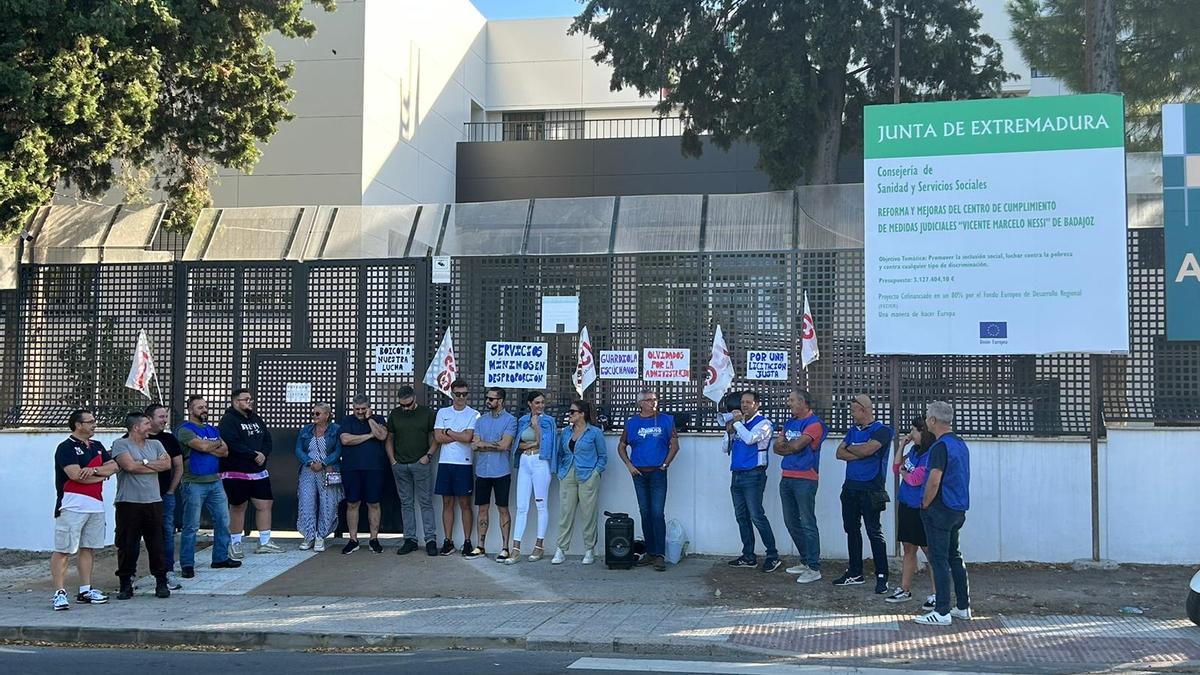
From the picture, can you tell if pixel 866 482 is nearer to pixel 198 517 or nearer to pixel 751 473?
pixel 751 473

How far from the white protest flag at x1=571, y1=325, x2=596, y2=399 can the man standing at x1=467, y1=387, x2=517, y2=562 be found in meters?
0.89

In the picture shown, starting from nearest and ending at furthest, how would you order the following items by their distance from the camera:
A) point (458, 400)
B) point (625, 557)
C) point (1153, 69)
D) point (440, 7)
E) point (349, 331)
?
point (625, 557) → point (458, 400) → point (349, 331) → point (1153, 69) → point (440, 7)

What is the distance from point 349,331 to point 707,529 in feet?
16.0

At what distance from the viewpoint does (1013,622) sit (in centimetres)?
870

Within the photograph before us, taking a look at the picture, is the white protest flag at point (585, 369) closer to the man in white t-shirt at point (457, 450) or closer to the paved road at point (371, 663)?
the man in white t-shirt at point (457, 450)

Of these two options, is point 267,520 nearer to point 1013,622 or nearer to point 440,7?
point 1013,622

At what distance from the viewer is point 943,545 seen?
861cm

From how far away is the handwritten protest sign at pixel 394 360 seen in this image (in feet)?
41.2

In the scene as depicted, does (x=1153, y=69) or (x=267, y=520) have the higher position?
(x=1153, y=69)

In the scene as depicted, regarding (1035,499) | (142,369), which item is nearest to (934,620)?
(1035,499)

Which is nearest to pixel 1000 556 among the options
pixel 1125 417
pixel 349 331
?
pixel 1125 417

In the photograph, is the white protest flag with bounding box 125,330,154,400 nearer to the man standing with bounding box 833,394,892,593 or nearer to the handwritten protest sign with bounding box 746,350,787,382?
the handwritten protest sign with bounding box 746,350,787,382

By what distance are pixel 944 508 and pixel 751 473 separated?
261 centimetres

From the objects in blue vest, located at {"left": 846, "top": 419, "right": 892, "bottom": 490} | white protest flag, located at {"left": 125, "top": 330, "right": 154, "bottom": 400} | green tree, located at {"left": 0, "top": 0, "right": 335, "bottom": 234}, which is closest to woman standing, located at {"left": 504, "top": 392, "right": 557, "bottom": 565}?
blue vest, located at {"left": 846, "top": 419, "right": 892, "bottom": 490}
